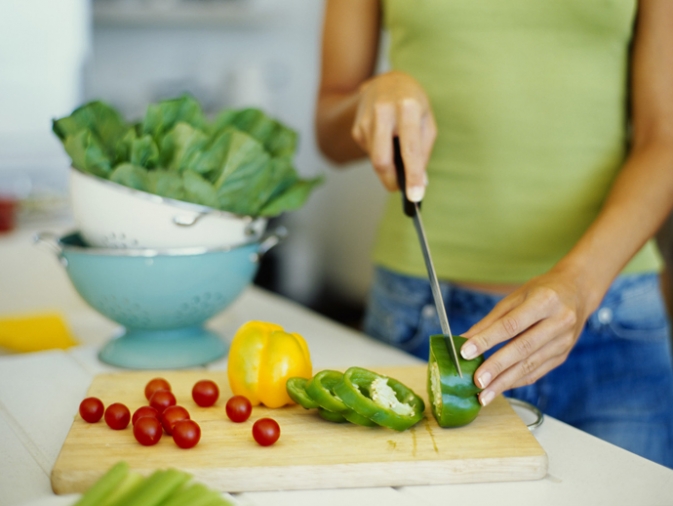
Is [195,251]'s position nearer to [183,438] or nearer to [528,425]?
Answer: [183,438]

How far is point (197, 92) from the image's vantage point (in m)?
3.38

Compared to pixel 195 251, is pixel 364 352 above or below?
below

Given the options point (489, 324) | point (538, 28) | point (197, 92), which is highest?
point (538, 28)

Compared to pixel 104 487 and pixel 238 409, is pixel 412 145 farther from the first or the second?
pixel 104 487

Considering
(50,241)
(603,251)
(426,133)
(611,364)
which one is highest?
(426,133)

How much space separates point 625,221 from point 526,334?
28 centimetres

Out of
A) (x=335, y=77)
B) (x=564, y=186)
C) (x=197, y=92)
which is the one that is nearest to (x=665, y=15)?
(x=564, y=186)

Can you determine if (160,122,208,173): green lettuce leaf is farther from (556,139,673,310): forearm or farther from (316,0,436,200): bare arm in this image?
(556,139,673,310): forearm

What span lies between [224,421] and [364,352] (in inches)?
15.1

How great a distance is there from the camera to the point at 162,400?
84cm

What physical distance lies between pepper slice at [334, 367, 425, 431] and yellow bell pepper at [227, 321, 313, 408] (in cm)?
9

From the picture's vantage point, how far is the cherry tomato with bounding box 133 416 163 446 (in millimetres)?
758

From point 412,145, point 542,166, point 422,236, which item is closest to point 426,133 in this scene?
point 412,145

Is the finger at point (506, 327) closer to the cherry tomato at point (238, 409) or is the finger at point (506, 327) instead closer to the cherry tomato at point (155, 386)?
the cherry tomato at point (238, 409)
